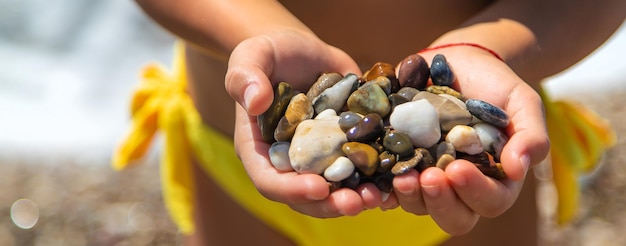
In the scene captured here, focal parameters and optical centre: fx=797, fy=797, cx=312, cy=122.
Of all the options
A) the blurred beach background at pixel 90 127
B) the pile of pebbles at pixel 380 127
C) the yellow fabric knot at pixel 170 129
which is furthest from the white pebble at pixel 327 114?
the blurred beach background at pixel 90 127

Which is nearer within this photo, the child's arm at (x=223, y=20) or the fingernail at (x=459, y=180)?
the fingernail at (x=459, y=180)

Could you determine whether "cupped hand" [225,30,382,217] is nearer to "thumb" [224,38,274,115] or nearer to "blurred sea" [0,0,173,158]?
"thumb" [224,38,274,115]

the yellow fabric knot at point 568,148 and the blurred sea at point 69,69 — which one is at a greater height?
the yellow fabric knot at point 568,148

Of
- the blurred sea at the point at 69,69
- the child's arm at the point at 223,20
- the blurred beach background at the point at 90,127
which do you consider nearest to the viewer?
the child's arm at the point at 223,20

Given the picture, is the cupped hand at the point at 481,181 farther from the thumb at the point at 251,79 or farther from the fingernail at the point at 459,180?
the thumb at the point at 251,79

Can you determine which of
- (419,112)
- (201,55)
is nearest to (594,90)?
(201,55)

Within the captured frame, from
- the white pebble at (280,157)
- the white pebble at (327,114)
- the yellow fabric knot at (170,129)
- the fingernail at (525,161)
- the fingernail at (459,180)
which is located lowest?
the yellow fabric knot at (170,129)

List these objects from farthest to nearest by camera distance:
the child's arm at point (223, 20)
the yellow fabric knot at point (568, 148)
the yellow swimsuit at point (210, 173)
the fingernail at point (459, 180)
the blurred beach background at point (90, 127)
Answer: the blurred beach background at point (90, 127) < the yellow fabric knot at point (568, 148) < the yellow swimsuit at point (210, 173) < the child's arm at point (223, 20) < the fingernail at point (459, 180)

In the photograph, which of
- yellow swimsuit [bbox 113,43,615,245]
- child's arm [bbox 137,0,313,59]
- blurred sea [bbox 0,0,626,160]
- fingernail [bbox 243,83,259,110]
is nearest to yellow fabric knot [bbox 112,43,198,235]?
yellow swimsuit [bbox 113,43,615,245]
